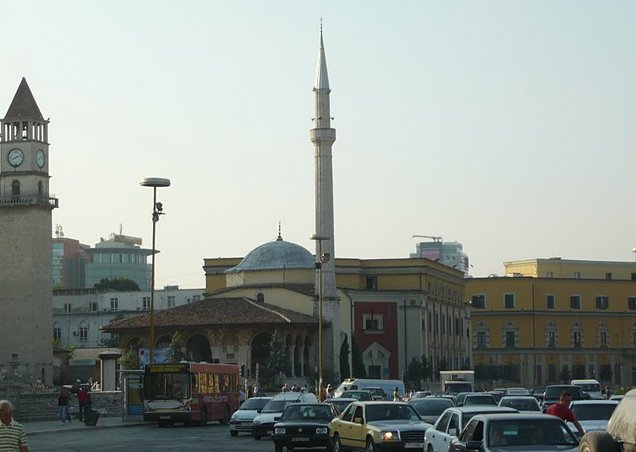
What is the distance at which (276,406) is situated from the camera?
124 feet

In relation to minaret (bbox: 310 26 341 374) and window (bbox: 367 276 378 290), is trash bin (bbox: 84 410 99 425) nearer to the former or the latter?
minaret (bbox: 310 26 341 374)

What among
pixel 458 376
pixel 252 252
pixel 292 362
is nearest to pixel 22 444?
pixel 458 376

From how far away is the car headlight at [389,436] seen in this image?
24.2 m

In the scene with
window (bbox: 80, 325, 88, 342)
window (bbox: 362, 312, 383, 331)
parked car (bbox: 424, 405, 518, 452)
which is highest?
window (bbox: 80, 325, 88, 342)

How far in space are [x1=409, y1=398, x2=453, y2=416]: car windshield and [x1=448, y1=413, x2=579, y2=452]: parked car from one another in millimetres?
13966

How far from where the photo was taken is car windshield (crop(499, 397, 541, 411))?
3189cm

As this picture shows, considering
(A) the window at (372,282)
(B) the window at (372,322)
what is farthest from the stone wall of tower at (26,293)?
(A) the window at (372,282)

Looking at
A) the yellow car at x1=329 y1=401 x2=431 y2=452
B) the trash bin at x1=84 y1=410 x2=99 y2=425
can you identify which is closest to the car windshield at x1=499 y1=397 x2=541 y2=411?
the yellow car at x1=329 y1=401 x2=431 y2=452

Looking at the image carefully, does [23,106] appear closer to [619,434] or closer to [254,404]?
[254,404]

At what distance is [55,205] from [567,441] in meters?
79.2

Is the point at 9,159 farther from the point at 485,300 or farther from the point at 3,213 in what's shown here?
the point at 485,300

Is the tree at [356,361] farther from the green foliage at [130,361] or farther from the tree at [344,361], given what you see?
the green foliage at [130,361]

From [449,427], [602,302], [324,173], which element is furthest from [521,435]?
[602,302]

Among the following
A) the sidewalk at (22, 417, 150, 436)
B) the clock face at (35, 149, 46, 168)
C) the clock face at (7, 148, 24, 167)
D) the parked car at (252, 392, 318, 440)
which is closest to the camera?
the parked car at (252, 392, 318, 440)
